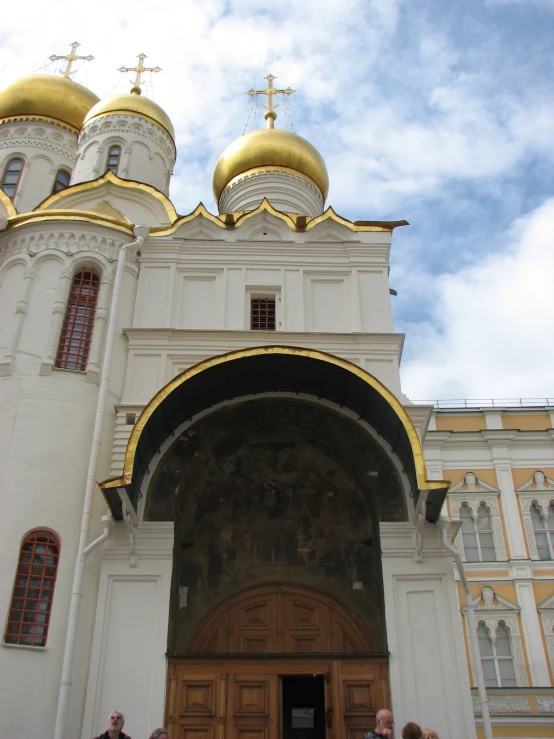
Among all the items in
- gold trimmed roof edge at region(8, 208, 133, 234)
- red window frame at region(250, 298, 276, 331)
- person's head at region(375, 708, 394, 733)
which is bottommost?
person's head at region(375, 708, 394, 733)

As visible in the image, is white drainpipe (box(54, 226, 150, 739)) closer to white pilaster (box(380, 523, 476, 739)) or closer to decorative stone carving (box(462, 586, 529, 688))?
white pilaster (box(380, 523, 476, 739))

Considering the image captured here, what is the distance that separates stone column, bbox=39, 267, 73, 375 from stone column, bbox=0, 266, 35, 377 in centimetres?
45

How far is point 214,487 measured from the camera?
1120cm

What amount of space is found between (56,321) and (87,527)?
3.45m

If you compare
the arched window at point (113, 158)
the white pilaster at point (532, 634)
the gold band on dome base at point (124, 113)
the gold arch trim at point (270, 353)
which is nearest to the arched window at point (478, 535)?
the white pilaster at point (532, 634)

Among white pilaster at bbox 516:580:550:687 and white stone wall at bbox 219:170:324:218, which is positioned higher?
white stone wall at bbox 219:170:324:218

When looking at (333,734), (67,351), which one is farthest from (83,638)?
(67,351)

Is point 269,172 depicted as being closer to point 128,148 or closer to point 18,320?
point 128,148

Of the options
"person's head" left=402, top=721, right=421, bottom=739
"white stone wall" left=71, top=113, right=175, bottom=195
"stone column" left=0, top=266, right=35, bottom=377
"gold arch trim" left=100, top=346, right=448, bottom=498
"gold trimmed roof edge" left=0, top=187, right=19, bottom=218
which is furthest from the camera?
"white stone wall" left=71, top=113, right=175, bottom=195

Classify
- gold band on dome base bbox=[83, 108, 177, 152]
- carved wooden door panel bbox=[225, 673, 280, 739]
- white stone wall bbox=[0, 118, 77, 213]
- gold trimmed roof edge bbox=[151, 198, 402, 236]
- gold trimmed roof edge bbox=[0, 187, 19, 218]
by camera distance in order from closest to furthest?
carved wooden door panel bbox=[225, 673, 280, 739] < gold trimmed roof edge bbox=[151, 198, 402, 236] < gold trimmed roof edge bbox=[0, 187, 19, 218] < gold band on dome base bbox=[83, 108, 177, 152] < white stone wall bbox=[0, 118, 77, 213]

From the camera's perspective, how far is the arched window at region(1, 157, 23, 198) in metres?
17.9

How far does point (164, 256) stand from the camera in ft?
41.5

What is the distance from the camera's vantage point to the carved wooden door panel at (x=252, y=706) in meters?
9.41

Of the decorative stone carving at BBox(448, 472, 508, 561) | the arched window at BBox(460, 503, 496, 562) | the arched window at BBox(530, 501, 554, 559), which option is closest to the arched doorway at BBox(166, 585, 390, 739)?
the arched window at BBox(460, 503, 496, 562)
